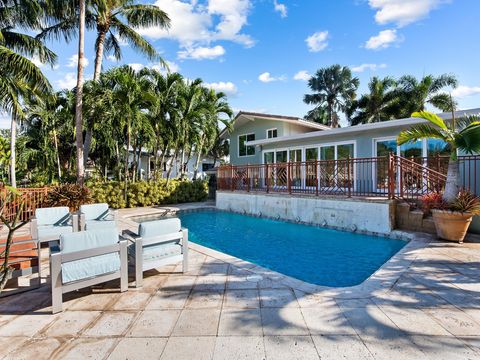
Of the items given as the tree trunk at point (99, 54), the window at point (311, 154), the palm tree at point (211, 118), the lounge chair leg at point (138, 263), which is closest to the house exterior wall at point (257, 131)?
the palm tree at point (211, 118)

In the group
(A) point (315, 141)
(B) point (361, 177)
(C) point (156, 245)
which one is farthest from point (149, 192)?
(B) point (361, 177)

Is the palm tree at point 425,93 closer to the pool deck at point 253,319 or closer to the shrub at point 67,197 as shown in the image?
the pool deck at point 253,319

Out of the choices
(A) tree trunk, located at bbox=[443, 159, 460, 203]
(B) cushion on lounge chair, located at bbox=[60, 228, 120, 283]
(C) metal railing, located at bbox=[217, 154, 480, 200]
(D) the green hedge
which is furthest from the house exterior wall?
(B) cushion on lounge chair, located at bbox=[60, 228, 120, 283]

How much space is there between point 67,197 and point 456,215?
11.7 meters

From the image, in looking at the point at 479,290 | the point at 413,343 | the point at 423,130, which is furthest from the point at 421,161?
the point at 413,343

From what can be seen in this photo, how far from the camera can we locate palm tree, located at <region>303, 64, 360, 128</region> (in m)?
28.4

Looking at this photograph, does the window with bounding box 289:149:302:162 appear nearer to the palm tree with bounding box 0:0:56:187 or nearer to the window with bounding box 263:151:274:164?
the window with bounding box 263:151:274:164

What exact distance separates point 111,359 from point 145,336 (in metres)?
0.38

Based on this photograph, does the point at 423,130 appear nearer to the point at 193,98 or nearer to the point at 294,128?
the point at 294,128

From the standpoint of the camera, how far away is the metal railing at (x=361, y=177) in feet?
25.3

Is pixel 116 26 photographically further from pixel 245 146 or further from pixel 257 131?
pixel 245 146

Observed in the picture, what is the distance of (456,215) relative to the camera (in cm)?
580

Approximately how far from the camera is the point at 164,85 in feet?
48.1

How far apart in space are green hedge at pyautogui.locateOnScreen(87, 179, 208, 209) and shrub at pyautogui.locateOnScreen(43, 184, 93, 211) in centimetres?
121
